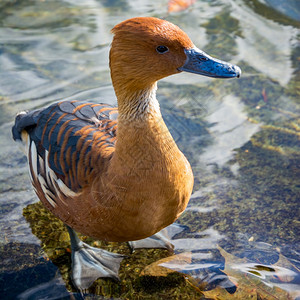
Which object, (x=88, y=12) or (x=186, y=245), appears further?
(x=88, y=12)

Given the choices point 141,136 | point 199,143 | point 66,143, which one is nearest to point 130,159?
point 141,136

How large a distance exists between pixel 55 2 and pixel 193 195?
178 inches

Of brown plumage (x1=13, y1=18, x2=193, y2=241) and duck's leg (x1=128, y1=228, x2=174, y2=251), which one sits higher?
brown plumage (x1=13, y1=18, x2=193, y2=241)

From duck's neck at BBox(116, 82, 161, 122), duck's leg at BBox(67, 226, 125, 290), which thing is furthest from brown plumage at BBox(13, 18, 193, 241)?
duck's leg at BBox(67, 226, 125, 290)

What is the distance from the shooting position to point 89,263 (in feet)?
11.5

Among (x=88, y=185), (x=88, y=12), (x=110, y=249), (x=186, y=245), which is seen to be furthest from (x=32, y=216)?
(x=88, y=12)

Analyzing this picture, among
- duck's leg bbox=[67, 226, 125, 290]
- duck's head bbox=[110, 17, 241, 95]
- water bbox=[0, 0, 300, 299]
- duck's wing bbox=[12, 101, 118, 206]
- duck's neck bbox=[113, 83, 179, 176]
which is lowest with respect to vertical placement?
duck's leg bbox=[67, 226, 125, 290]

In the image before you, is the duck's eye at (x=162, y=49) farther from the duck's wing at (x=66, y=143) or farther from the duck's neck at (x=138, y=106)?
the duck's wing at (x=66, y=143)

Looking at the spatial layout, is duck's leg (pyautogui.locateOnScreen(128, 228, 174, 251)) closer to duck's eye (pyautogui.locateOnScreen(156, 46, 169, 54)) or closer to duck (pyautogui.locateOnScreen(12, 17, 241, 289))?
duck (pyautogui.locateOnScreen(12, 17, 241, 289))

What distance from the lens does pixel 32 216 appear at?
3.96m

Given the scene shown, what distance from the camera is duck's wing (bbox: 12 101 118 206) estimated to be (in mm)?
3174

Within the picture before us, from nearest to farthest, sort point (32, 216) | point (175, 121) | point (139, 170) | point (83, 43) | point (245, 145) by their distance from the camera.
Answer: point (139, 170), point (32, 216), point (245, 145), point (175, 121), point (83, 43)

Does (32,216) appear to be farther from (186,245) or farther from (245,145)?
(245,145)

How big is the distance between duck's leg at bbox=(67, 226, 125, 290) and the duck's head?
4.97 ft
